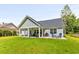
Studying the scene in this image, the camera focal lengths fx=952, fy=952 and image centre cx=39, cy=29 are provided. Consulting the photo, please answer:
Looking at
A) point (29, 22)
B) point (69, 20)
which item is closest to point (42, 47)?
point (29, 22)

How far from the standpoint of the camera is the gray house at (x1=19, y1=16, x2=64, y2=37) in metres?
13.9

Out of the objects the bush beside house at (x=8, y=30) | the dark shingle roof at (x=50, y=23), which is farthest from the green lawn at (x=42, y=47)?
the dark shingle roof at (x=50, y=23)

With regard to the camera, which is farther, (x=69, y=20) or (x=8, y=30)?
(x=8, y=30)

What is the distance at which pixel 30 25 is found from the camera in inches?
552

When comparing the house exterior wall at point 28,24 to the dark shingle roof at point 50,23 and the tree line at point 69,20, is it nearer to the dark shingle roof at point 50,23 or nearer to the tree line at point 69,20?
the dark shingle roof at point 50,23

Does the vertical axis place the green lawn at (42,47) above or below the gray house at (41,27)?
below

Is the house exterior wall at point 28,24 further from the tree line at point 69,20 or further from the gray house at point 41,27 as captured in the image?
the tree line at point 69,20

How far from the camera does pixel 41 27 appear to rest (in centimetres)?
1400

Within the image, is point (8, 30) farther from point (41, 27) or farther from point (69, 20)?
point (69, 20)

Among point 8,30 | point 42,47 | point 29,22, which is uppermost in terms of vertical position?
point 29,22

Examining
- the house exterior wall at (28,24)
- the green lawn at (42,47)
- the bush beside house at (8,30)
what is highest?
the house exterior wall at (28,24)

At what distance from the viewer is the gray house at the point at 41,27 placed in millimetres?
13945

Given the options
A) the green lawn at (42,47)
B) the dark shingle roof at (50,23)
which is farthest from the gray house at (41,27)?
the green lawn at (42,47)
